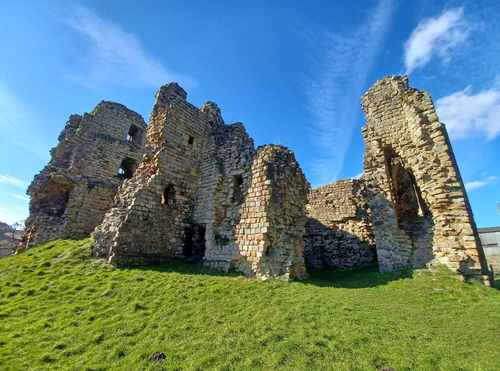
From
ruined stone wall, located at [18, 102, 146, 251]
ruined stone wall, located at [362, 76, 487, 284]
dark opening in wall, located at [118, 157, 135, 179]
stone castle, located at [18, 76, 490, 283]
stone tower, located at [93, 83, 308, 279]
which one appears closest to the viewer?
ruined stone wall, located at [362, 76, 487, 284]

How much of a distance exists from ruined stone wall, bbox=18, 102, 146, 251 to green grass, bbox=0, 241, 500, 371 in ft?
20.3

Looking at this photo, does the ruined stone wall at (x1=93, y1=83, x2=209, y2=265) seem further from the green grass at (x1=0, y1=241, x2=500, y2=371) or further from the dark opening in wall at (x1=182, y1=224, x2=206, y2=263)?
the green grass at (x1=0, y1=241, x2=500, y2=371)

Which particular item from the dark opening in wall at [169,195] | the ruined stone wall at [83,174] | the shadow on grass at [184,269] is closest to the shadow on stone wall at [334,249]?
the shadow on grass at [184,269]

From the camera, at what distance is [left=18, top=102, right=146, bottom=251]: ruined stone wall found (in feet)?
50.4

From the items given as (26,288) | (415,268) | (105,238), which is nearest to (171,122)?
(105,238)

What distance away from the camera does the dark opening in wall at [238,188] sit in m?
12.0

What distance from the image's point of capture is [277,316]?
6.18m

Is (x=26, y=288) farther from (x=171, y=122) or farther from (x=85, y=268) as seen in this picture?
(x=171, y=122)

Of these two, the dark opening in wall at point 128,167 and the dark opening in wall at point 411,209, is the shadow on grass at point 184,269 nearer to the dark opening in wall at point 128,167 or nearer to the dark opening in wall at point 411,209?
the dark opening in wall at point 411,209

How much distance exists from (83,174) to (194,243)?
11374 millimetres

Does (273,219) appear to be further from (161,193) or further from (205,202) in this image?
(161,193)

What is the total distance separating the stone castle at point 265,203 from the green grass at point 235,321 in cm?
126

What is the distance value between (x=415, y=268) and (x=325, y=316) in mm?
5807

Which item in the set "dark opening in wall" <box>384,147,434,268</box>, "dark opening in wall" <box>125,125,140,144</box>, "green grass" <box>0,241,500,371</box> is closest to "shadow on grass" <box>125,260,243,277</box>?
"green grass" <box>0,241,500,371</box>
